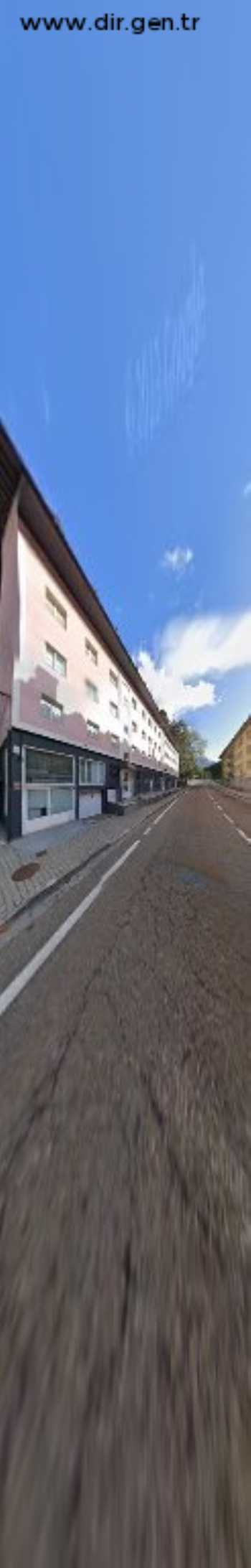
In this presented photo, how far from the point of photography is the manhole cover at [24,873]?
304 inches

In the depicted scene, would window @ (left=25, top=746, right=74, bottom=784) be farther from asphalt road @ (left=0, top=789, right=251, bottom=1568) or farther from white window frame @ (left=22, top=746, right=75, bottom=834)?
asphalt road @ (left=0, top=789, right=251, bottom=1568)

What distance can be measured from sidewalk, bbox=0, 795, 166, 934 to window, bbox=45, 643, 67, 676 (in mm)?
4875

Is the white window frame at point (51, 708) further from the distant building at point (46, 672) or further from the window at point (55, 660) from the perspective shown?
the window at point (55, 660)

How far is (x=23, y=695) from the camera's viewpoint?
39.6ft

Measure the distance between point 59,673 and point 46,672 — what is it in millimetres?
1698

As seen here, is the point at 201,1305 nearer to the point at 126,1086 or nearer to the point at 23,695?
the point at 126,1086

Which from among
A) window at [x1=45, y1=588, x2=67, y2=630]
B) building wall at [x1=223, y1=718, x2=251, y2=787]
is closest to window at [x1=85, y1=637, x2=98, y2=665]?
window at [x1=45, y1=588, x2=67, y2=630]

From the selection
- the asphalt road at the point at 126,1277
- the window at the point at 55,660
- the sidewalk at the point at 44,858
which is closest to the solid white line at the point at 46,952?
the asphalt road at the point at 126,1277

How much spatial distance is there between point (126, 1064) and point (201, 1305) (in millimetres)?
1278

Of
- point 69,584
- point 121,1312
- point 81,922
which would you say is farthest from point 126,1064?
point 69,584

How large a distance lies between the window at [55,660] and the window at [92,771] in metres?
3.71

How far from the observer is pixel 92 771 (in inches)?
837

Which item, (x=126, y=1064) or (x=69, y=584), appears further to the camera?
(x=69, y=584)

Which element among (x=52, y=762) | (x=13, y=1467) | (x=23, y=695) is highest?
(x=23, y=695)
